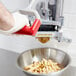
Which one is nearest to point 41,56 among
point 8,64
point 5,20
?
point 8,64

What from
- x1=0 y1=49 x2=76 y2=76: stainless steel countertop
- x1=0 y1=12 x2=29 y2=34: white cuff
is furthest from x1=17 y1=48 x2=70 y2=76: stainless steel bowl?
x1=0 y1=12 x2=29 y2=34: white cuff

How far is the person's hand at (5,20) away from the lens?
0.36 metres

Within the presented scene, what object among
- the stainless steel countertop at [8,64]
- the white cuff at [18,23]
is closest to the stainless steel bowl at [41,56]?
the stainless steel countertop at [8,64]

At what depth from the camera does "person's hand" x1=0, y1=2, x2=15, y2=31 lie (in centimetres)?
36

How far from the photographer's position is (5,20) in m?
0.37

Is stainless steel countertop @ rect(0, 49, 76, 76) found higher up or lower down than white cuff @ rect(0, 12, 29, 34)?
lower down

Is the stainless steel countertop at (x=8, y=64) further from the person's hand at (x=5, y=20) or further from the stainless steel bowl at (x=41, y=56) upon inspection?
the person's hand at (x=5, y=20)

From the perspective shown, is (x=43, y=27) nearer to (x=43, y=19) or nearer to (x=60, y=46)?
(x=43, y=19)

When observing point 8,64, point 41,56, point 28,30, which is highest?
point 28,30

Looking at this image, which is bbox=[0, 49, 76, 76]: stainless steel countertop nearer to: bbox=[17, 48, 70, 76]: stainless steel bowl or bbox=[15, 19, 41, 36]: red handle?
bbox=[17, 48, 70, 76]: stainless steel bowl

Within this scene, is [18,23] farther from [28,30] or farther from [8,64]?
[8,64]

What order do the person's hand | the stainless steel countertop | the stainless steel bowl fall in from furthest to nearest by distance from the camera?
the stainless steel countertop
the stainless steel bowl
the person's hand

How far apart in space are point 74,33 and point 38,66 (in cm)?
21

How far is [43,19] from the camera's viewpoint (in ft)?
2.08
